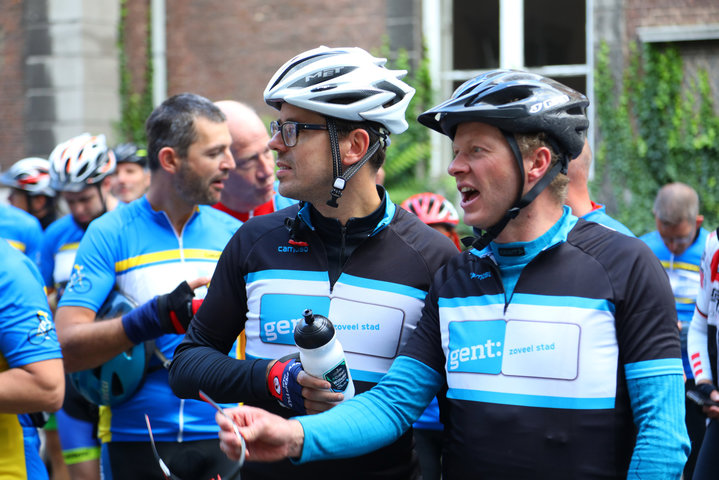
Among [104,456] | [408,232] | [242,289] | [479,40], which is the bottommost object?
[104,456]

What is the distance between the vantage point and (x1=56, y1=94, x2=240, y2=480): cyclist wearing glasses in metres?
3.94

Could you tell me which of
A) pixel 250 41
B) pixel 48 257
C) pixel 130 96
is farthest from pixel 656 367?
pixel 130 96

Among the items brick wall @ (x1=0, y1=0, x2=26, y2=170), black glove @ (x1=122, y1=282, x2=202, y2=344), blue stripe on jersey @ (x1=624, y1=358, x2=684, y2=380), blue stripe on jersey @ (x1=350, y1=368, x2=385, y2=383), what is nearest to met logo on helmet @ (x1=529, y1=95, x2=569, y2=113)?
blue stripe on jersey @ (x1=624, y1=358, x2=684, y2=380)

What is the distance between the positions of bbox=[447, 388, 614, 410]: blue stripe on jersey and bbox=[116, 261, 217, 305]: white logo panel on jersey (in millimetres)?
1850

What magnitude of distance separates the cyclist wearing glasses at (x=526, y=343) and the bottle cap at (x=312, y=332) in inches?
8.7

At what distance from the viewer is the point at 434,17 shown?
12.3 m

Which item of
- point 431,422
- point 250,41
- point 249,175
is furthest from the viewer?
point 250,41

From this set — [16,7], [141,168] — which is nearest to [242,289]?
[141,168]

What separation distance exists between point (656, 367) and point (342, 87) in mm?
1374

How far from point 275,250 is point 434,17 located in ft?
32.6

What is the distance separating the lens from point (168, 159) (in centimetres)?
441

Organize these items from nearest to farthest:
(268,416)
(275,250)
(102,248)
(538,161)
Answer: (268,416) < (538,161) < (275,250) < (102,248)

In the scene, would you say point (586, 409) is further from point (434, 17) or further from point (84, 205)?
point (434, 17)

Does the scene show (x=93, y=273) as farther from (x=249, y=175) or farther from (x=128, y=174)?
(x=128, y=174)
